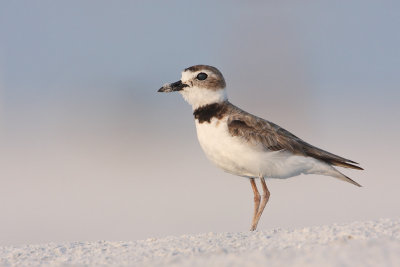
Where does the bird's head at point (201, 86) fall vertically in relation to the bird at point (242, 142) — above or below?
above

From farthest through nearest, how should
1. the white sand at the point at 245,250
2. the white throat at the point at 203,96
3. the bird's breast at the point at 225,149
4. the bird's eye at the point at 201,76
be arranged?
the bird's eye at the point at 201,76
the white throat at the point at 203,96
the bird's breast at the point at 225,149
the white sand at the point at 245,250

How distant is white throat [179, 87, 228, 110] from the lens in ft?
23.7

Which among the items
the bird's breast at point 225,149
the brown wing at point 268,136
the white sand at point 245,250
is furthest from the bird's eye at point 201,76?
the white sand at point 245,250

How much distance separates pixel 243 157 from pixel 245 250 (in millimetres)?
1726

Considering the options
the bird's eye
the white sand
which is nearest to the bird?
the bird's eye

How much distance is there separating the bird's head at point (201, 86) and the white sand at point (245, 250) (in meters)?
1.74

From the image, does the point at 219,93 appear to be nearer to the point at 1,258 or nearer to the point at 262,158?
the point at 262,158

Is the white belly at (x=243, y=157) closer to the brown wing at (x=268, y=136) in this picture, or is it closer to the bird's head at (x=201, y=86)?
the brown wing at (x=268, y=136)

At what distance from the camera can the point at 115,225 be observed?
12.9m

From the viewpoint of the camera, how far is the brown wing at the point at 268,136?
6906 mm

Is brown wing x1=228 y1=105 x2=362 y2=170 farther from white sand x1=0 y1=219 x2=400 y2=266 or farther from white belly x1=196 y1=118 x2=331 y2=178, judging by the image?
Result: white sand x1=0 y1=219 x2=400 y2=266

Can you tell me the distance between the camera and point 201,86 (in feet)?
24.0

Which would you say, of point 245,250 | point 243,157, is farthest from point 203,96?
point 245,250

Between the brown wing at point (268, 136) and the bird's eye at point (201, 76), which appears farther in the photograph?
the bird's eye at point (201, 76)
